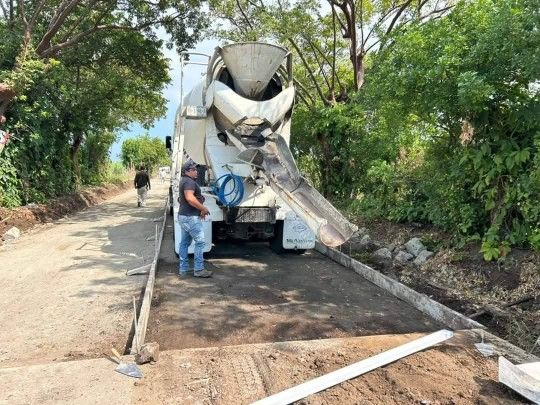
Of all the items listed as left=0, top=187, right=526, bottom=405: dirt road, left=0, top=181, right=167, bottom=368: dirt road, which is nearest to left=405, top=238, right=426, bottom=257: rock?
left=0, top=187, right=526, bottom=405: dirt road

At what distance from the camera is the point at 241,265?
752 centimetres

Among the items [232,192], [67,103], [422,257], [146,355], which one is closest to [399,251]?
[422,257]

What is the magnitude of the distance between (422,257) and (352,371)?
4.19 m

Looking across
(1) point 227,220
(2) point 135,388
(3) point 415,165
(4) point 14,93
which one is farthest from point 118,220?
(2) point 135,388

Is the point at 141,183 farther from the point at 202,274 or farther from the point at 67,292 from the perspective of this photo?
the point at 202,274

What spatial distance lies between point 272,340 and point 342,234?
1.48 m

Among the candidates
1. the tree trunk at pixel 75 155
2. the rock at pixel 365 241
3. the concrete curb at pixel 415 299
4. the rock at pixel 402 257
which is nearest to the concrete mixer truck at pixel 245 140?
the concrete curb at pixel 415 299

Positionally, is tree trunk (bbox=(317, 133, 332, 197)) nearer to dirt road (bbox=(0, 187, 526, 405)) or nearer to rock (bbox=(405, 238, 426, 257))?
dirt road (bbox=(0, 187, 526, 405))

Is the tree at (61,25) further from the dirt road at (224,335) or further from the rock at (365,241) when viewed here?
the rock at (365,241)

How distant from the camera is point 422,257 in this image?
7164 mm

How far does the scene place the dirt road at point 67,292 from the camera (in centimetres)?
454

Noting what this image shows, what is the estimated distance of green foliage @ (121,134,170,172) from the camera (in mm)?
46150

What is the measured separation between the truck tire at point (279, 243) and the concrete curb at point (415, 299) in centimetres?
86

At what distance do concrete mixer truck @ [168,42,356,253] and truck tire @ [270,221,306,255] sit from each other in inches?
1.2
